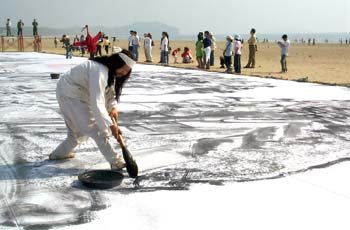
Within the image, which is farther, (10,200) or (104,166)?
(104,166)

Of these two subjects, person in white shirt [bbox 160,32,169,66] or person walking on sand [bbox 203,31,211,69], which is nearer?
person walking on sand [bbox 203,31,211,69]

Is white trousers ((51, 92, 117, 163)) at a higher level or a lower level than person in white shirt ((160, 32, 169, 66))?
lower

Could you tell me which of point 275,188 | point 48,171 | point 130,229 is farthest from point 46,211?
point 275,188

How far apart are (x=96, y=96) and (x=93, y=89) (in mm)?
80

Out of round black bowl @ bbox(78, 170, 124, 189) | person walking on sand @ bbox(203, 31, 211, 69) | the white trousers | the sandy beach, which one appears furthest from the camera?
person walking on sand @ bbox(203, 31, 211, 69)

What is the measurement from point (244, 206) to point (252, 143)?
239 centimetres

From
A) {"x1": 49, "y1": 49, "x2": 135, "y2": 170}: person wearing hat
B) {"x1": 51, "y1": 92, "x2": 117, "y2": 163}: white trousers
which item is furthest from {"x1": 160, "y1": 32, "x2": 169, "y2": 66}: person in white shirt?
{"x1": 51, "y1": 92, "x2": 117, "y2": 163}: white trousers

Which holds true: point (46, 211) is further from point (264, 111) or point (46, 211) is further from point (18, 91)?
point (18, 91)

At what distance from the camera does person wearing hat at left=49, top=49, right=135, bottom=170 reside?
4.50 m

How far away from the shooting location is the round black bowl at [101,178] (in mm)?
4402

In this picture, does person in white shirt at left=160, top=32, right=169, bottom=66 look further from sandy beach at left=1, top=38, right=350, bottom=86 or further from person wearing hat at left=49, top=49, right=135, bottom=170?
person wearing hat at left=49, top=49, right=135, bottom=170

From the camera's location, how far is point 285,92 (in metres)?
11.8

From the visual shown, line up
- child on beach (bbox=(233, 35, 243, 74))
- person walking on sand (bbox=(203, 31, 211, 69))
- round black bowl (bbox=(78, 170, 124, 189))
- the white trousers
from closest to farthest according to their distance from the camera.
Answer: round black bowl (bbox=(78, 170, 124, 189))
the white trousers
child on beach (bbox=(233, 35, 243, 74))
person walking on sand (bbox=(203, 31, 211, 69))

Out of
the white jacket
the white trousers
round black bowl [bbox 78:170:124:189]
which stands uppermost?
the white jacket
